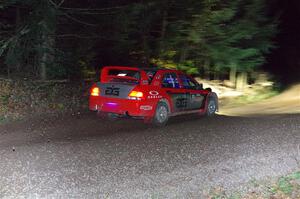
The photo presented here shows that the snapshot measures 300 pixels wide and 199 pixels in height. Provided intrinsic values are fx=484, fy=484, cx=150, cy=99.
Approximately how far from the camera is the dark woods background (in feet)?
60.4

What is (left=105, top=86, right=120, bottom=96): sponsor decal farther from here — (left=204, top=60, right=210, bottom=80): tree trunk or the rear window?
(left=204, top=60, right=210, bottom=80): tree trunk

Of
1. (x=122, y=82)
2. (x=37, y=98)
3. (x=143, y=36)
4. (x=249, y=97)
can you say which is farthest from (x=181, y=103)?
(x=249, y=97)

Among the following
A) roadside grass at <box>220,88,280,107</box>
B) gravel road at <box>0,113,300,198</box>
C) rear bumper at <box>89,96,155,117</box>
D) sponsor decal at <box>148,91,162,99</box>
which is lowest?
gravel road at <box>0,113,300,198</box>

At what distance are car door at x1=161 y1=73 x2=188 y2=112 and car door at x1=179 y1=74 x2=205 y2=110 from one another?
23 centimetres

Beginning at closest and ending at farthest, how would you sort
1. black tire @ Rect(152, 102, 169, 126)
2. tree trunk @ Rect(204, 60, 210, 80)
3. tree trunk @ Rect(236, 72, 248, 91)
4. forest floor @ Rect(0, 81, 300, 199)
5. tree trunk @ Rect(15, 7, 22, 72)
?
forest floor @ Rect(0, 81, 300, 199) < black tire @ Rect(152, 102, 169, 126) < tree trunk @ Rect(15, 7, 22, 72) < tree trunk @ Rect(204, 60, 210, 80) < tree trunk @ Rect(236, 72, 248, 91)

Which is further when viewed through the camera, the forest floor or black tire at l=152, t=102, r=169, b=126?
black tire at l=152, t=102, r=169, b=126

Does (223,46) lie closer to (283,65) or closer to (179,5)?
(179,5)

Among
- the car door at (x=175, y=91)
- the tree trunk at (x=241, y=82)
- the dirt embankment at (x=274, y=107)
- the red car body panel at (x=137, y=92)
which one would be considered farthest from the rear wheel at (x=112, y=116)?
the tree trunk at (x=241, y=82)

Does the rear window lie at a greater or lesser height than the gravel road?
greater

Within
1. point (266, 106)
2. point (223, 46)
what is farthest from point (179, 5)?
point (266, 106)

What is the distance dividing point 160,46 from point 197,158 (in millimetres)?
11498

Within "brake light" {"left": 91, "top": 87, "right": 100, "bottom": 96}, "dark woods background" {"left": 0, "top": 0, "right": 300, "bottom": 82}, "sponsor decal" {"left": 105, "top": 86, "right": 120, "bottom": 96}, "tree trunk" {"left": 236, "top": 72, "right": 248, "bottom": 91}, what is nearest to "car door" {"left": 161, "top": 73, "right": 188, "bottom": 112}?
"sponsor decal" {"left": 105, "top": 86, "right": 120, "bottom": 96}

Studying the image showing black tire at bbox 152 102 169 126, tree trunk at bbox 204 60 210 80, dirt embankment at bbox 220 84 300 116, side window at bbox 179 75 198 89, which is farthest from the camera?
tree trunk at bbox 204 60 210 80

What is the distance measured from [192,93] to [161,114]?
1896 mm
